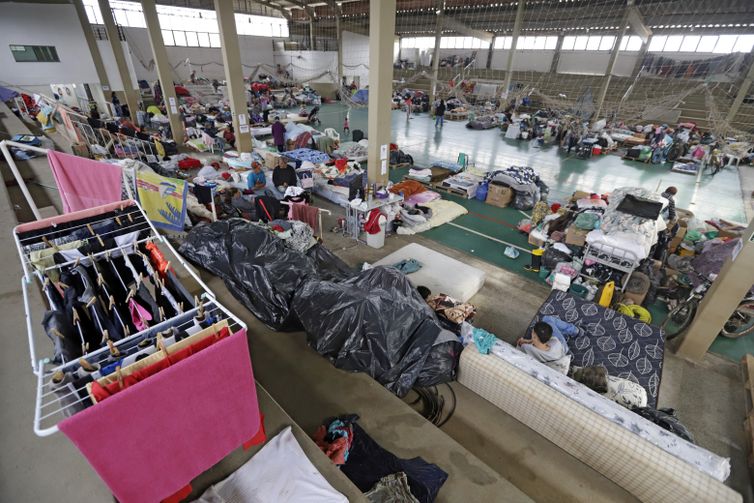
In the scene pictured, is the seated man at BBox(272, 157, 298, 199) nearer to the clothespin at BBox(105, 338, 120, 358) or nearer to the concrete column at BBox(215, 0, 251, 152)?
the concrete column at BBox(215, 0, 251, 152)

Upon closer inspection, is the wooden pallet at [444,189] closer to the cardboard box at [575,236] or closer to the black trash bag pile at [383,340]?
the cardboard box at [575,236]

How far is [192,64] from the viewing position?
2480 centimetres

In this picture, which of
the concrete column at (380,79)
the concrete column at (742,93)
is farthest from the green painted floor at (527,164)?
the concrete column at (742,93)

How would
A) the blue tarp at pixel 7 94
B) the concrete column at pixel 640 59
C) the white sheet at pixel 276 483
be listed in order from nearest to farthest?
the white sheet at pixel 276 483, the blue tarp at pixel 7 94, the concrete column at pixel 640 59

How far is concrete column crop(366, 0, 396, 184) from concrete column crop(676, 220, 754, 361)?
19.6 feet

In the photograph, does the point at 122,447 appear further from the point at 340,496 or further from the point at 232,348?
the point at 340,496

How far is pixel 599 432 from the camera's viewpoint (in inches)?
124

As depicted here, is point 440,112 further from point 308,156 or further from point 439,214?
point 439,214

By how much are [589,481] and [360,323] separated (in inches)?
104

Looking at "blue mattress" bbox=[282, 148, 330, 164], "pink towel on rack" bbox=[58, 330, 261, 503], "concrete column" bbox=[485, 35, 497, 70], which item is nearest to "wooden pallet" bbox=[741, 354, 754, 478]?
"pink towel on rack" bbox=[58, 330, 261, 503]

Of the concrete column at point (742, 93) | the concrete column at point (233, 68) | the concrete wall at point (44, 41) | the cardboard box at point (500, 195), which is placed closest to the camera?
the concrete column at point (233, 68)

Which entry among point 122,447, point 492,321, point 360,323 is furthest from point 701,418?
point 122,447

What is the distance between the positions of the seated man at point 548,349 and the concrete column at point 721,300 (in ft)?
7.55

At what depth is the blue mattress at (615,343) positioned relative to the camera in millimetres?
4348
